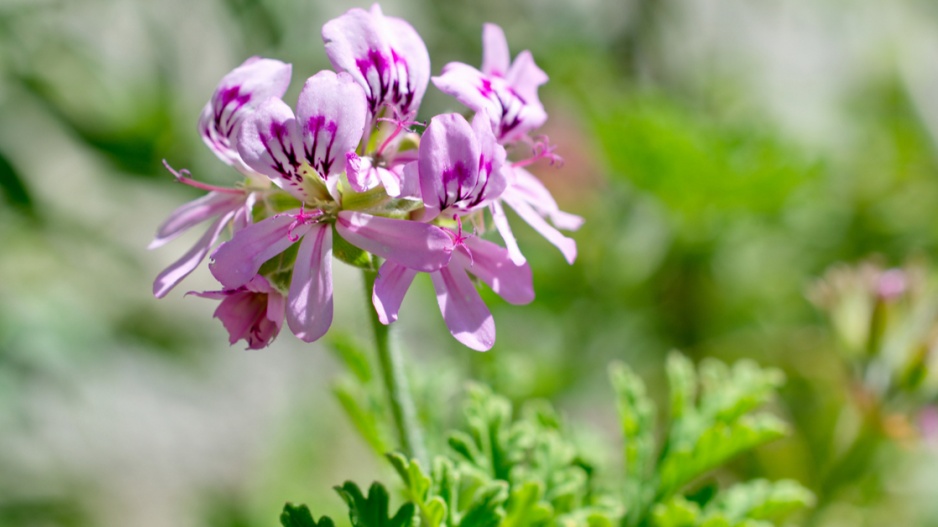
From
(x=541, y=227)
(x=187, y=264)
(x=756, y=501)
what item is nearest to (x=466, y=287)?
(x=541, y=227)

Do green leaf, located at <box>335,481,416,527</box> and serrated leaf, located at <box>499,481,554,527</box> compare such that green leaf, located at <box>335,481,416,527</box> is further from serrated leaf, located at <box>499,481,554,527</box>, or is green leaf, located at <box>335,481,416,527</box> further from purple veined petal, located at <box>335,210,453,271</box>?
purple veined petal, located at <box>335,210,453,271</box>

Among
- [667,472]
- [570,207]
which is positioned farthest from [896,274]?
[570,207]

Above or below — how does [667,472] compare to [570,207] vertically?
below

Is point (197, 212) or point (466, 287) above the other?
point (197, 212)

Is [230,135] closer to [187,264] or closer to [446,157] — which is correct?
[187,264]

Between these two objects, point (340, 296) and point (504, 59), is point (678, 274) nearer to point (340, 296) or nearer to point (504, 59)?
point (340, 296)

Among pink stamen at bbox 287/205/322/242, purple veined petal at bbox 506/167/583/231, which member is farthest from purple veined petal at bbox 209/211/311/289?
purple veined petal at bbox 506/167/583/231
